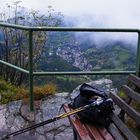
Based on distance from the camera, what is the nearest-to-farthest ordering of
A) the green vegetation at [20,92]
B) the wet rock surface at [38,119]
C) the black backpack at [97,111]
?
the black backpack at [97,111] < the wet rock surface at [38,119] < the green vegetation at [20,92]

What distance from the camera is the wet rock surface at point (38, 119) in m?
6.01

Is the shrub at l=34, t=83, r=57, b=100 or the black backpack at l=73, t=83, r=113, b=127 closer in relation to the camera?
the black backpack at l=73, t=83, r=113, b=127

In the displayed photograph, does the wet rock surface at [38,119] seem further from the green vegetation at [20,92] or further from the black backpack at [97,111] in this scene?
the black backpack at [97,111]

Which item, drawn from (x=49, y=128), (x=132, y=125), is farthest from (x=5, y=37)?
(x=132, y=125)

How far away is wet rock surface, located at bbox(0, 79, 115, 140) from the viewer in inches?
237

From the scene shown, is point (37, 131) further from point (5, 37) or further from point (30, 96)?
point (5, 37)

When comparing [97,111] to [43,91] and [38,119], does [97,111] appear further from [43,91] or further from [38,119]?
[43,91]

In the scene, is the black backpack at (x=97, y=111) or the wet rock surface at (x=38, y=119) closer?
the black backpack at (x=97, y=111)

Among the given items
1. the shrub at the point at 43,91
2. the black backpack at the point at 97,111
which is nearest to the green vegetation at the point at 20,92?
the shrub at the point at 43,91

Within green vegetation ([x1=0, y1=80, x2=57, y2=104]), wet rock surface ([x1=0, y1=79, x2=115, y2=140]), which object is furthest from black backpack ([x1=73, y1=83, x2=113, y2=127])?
green vegetation ([x1=0, y1=80, x2=57, y2=104])

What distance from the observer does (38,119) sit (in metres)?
6.42

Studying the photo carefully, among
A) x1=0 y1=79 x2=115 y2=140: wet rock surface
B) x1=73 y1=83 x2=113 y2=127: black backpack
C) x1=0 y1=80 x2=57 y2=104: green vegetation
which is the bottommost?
x1=0 y1=79 x2=115 y2=140: wet rock surface

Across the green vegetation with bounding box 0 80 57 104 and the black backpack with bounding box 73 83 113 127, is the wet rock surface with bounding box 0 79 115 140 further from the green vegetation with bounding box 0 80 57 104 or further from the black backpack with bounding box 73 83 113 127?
the black backpack with bounding box 73 83 113 127

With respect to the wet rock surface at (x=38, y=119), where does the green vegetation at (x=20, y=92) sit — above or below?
above
